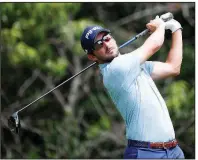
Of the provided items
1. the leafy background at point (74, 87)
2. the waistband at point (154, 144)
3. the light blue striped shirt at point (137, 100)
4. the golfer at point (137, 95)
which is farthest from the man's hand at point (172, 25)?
the leafy background at point (74, 87)

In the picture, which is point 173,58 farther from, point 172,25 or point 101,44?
point 101,44

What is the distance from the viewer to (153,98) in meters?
4.54

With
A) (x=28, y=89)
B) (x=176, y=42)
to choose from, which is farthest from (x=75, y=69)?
(x=176, y=42)

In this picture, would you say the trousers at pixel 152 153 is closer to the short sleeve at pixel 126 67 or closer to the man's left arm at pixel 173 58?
the short sleeve at pixel 126 67

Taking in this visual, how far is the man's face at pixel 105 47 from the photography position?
4613 mm

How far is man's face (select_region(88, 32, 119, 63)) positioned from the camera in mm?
4613

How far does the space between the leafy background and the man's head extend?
18.4 ft

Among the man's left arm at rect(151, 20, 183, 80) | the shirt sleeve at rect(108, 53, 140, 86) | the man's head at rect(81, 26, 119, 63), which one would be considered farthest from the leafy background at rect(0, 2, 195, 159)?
the shirt sleeve at rect(108, 53, 140, 86)

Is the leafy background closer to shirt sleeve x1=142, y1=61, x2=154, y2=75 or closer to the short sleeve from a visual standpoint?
shirt sleeve x1=142, y1=61, x2=154, y2=75

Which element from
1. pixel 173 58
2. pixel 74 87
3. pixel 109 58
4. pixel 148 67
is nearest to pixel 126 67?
pixel 109 58

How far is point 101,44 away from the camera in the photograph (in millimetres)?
4625

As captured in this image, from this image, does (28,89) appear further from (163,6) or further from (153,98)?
(153,98)

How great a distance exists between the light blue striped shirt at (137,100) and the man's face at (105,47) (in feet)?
0.21

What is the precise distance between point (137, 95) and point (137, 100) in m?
0.03
